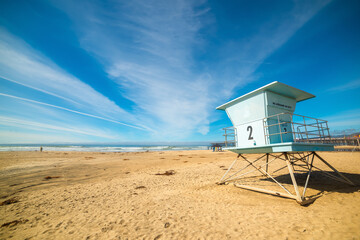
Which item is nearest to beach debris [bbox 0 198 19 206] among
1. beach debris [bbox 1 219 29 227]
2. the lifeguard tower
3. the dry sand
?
the dry sand

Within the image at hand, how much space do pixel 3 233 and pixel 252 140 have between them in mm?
10743

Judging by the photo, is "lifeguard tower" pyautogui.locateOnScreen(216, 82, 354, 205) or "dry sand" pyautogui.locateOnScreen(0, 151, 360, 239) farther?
"lifeguard tower" pyautogui.locateOnScreen(216, 82, 354, 205)

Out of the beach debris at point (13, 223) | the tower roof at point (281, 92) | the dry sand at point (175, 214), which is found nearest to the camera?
the dry sand at point (175, 214)

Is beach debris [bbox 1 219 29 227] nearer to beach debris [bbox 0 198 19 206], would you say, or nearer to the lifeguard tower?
beach debris [bbox 0 198 19 206]

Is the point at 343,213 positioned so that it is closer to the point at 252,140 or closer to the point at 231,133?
the point at 252,140

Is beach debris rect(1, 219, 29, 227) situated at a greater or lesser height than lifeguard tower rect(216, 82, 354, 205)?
lesser

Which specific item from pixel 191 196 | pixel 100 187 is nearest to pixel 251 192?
pixel 191 196

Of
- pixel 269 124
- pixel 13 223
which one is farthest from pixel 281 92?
pixel 13 223

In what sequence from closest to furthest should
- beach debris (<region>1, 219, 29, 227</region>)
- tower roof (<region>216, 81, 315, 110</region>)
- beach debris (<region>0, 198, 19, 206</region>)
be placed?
beach debris (<region>1, 219, 29, 227</region>), beach debris (<region>0, 198, 19, 206</region>), tower roof (<region>216, 81, 315, 110</region>)

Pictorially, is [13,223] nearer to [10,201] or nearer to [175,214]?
[10,201]

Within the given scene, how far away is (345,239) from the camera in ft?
11.9

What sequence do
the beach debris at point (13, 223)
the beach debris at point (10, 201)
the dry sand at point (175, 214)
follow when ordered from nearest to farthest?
1. the dry sand at point (175, 214)
2. the beach debris at point (13, 223)
3. the beach debris at point (10, 201)

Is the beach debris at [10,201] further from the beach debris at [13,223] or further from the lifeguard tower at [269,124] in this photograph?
the lifeguard tower at [269,124]

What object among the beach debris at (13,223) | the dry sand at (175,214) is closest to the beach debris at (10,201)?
the dry sand at (175,214)
